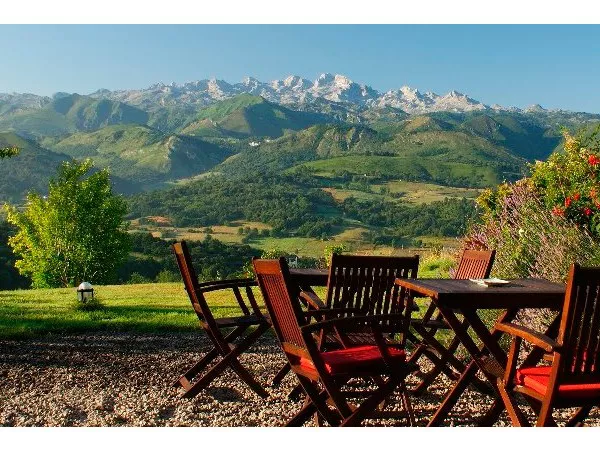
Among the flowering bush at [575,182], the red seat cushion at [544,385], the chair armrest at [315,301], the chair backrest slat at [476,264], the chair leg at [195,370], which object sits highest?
the flowering bush at [575,182]

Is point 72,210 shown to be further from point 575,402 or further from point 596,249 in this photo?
point 575,402

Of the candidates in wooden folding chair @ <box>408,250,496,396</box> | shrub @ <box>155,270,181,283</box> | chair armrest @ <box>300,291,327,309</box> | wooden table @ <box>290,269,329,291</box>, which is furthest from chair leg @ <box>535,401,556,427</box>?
shrub @ <box>155,270,181,283</box>

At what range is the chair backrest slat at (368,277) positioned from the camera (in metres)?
4.86

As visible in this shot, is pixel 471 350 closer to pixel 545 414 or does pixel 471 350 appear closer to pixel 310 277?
pixel 545 414

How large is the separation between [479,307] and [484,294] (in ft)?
0.27

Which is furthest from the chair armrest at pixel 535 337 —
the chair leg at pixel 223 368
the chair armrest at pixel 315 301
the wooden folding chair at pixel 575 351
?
the chair leg at pixel 223 368

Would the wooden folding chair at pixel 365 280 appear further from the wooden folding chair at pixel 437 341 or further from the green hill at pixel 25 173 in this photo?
the green hill at pixel 25 173

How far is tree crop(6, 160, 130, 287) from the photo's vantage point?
36562mm

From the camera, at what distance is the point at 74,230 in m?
37.6

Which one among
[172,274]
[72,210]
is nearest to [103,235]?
[72,210]

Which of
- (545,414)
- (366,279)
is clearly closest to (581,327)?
(545,414)

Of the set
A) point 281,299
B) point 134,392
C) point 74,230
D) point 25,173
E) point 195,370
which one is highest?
point 281,299

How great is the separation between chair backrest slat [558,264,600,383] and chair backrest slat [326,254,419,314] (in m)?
1.59

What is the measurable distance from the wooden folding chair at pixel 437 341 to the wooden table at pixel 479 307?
15.7 inches
